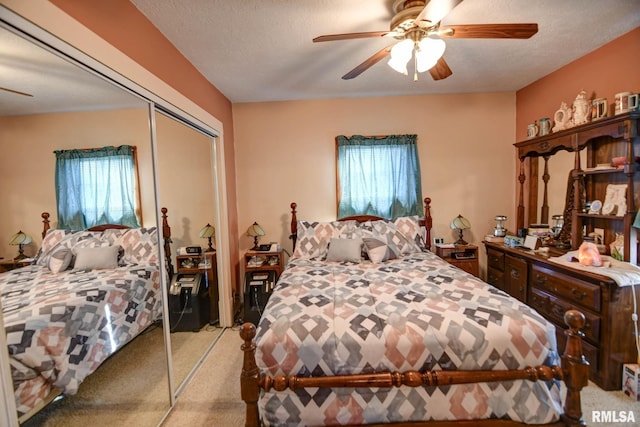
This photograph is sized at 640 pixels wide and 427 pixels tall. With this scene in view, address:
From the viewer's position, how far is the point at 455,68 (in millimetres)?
2631

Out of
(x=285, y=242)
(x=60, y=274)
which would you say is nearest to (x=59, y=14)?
(x=60, y=274)

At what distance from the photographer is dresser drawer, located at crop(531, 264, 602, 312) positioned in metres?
1.92

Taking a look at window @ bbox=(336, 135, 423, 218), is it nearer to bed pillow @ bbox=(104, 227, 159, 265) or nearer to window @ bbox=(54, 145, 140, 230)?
bed pillow @ bbox=(104, 227, 159, 265)

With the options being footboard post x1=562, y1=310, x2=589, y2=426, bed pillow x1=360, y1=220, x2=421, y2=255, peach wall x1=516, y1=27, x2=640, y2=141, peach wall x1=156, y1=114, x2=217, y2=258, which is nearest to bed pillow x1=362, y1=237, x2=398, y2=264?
bed pillow x1=360, y1=220, x2=421, y2=255

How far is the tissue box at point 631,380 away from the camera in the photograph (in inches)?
69.2

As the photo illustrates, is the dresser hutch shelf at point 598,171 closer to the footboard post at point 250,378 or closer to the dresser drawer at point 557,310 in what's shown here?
the dresser drawer at point 557,310

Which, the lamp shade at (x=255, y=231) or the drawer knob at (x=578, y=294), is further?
the lamp shade at (x=255, y=231)

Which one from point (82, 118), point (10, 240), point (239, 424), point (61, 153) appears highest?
point (82, 118)

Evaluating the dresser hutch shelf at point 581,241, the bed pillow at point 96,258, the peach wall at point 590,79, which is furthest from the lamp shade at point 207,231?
the peach wall at point 590,79

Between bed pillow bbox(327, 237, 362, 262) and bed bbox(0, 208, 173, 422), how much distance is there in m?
1.52

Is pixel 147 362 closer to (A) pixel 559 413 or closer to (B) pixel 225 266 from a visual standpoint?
(B) pixel 225 266

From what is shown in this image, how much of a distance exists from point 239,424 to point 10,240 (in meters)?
1.57

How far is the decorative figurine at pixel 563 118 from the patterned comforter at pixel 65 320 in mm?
3663

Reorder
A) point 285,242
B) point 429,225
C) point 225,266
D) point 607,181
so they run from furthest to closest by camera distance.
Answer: point 285,242
point 429,225
point 225,266
point 607,181
